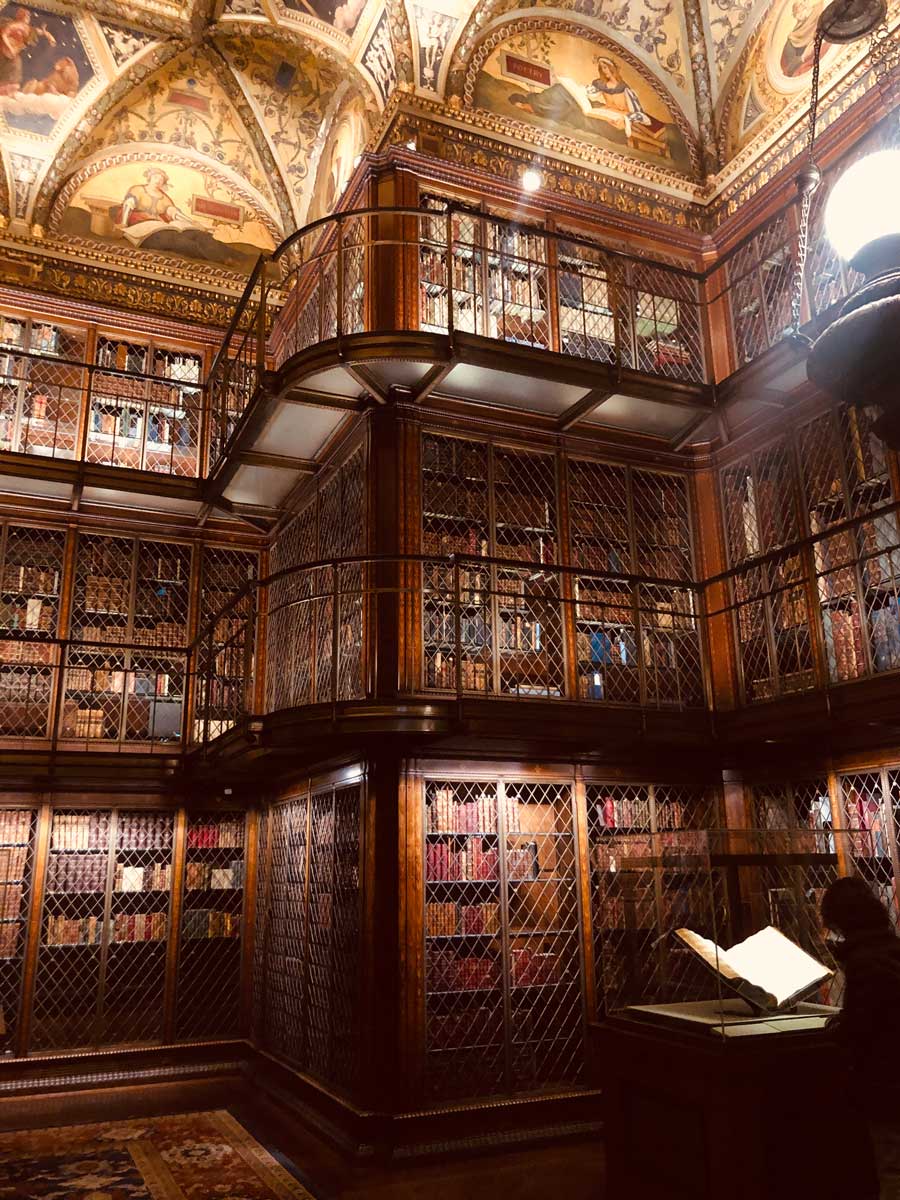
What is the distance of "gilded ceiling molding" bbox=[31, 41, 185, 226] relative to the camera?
28.8ft

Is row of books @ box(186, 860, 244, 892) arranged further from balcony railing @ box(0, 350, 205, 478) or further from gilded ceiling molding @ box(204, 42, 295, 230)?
gilded ceiling molding @ box(204, 42, 295, 230)

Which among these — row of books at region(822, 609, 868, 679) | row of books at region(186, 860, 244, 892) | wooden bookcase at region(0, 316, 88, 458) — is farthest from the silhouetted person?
wooden bookcase at region(0, 316, 88, 458)

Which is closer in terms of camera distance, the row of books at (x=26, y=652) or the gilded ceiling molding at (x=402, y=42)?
the gilded ceiling molding at (x=402, y=42)

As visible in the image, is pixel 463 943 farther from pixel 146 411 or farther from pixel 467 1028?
pixel 146 411

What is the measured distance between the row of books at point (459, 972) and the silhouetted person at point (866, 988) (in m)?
2.94

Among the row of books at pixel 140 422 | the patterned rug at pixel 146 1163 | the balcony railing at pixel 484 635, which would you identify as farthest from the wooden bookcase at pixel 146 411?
the patterned rug at pixel 146 1163

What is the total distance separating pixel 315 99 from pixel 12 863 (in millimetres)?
7173

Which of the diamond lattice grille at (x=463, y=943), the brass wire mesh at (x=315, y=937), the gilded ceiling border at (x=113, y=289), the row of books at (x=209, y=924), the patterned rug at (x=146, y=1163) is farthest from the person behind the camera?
the gilded ceiling border at (x=113, y=289)

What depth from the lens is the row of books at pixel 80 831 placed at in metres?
7.96

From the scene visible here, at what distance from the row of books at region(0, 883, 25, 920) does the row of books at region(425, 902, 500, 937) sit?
11.7ft

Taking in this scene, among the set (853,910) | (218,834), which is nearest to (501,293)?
(218,834)

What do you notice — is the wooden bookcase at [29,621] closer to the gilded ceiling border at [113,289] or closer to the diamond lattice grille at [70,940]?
the diamond lattice grille at [70,940]

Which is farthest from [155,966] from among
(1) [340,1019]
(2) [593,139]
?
(2) [593,139]

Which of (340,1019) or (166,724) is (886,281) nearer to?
(340,1019)
